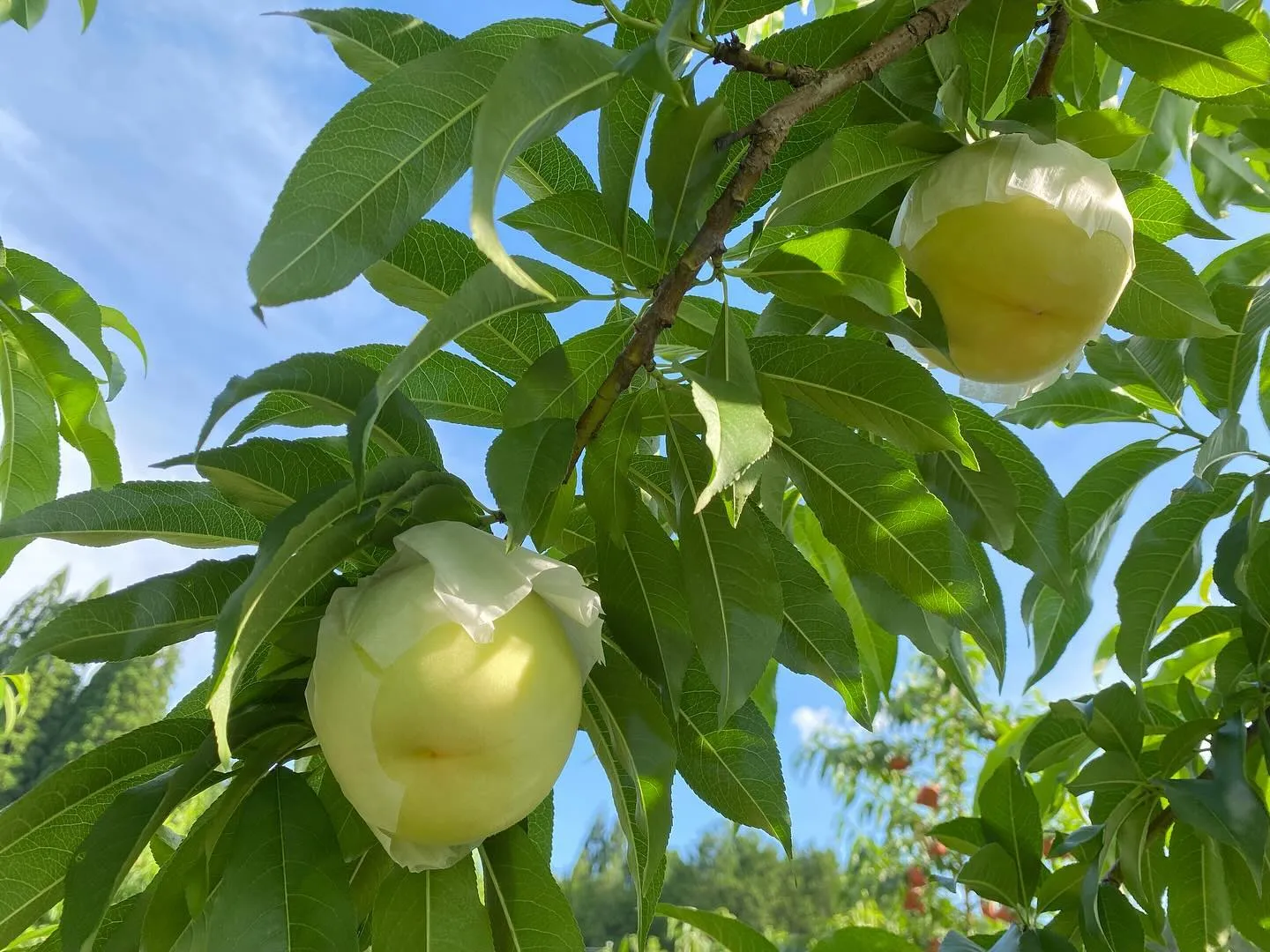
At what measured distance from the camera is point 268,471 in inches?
25.2

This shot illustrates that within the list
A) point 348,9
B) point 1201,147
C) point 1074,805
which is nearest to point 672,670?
point 348,9

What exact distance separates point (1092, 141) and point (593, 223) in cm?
35

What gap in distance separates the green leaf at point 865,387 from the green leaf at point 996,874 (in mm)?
519

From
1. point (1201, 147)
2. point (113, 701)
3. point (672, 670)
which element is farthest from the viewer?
point (113, 701)

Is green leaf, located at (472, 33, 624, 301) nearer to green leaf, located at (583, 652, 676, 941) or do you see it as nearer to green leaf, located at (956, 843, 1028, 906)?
green leaf, located at (583, 652, 676, 941)

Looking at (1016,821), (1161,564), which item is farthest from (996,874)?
(1161,564)

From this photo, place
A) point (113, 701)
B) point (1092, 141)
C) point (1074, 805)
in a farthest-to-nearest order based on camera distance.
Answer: point (113, 701)
point (1074, 805)
point (1092, 141)

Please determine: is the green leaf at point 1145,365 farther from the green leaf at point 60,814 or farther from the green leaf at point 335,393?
the green leaf at point 60,814

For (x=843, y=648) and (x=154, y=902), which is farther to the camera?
(x=843, y=648)

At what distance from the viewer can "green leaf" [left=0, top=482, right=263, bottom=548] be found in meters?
0.60

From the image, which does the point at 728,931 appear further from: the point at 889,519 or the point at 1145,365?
the point at 1145,365

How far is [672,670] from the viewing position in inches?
26.0

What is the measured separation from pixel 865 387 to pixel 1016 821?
1.84 ft

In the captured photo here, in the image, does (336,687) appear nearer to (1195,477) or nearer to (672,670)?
(672,670)
